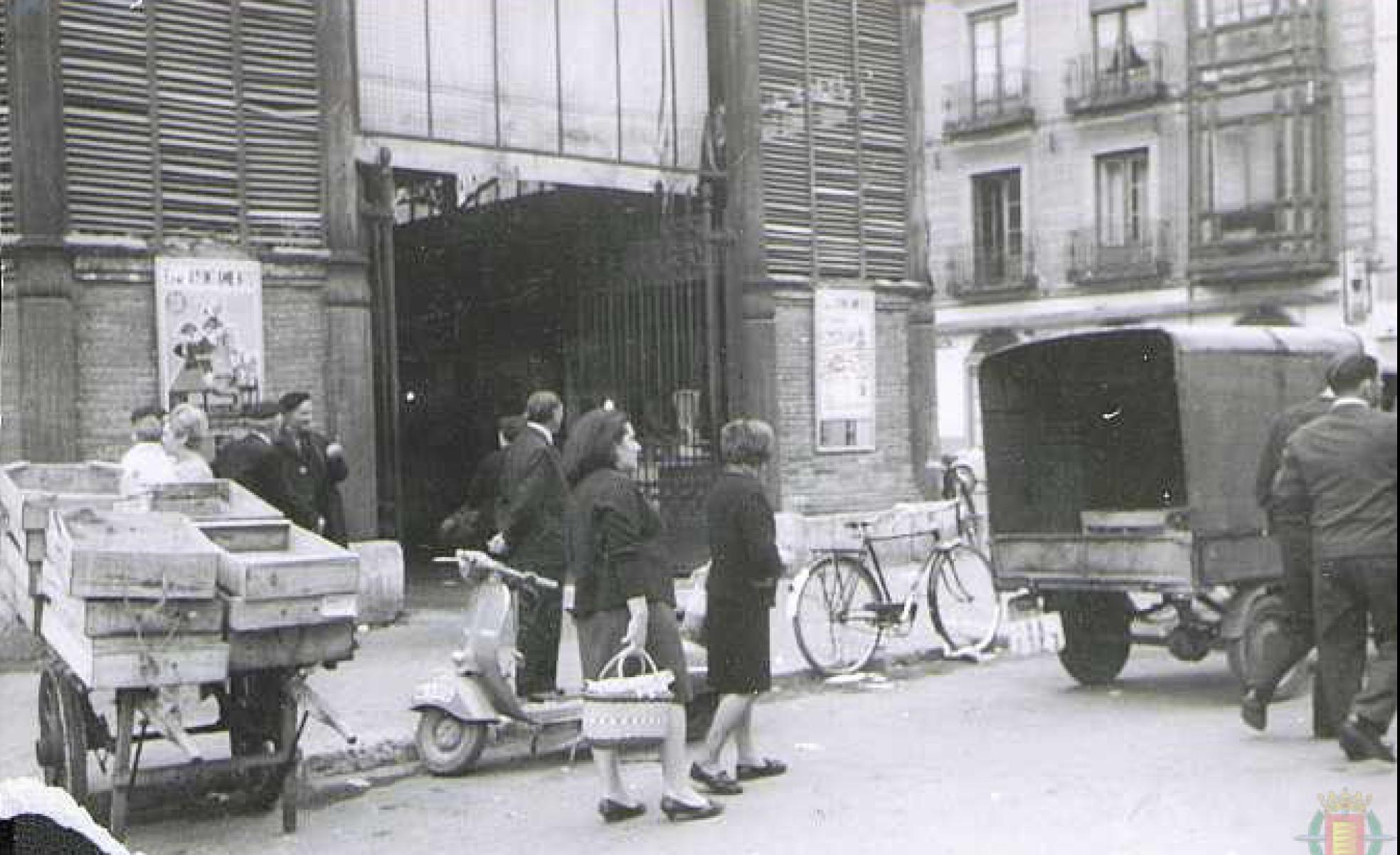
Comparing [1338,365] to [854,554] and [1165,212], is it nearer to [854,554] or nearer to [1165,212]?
[1165,212]

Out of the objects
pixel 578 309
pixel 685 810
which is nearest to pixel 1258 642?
pixel 685 810

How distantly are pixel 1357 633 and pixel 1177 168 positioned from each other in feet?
Answer: 6.46

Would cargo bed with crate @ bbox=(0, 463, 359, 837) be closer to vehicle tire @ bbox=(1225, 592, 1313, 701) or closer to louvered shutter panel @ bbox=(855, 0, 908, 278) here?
vehicle tire @ bbox=(1225, 592, 1313, 701)

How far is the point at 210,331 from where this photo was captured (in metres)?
10.4

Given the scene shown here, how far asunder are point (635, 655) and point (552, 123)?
653 centimetres

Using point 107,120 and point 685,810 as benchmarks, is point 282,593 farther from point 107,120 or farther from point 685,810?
point 107,120

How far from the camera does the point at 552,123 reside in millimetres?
12430

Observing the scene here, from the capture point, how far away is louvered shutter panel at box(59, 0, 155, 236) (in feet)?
32.3

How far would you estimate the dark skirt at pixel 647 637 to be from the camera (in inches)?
269

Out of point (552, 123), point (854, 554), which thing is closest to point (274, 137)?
point (552, 123)

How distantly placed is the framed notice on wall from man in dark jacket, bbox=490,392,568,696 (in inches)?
244

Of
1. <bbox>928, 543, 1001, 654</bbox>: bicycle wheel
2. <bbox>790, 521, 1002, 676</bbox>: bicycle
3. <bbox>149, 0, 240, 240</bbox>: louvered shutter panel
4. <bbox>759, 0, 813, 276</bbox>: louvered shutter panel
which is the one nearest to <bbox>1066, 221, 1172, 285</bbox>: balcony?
<bbox>790, 521, 1002, 676</bbox>: bicycle

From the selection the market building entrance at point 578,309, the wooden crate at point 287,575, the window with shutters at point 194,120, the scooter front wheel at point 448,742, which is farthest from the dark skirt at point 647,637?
the market building entrance at point 578,309

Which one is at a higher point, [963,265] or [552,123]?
[552,123]
